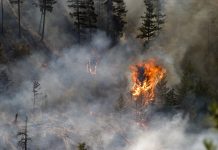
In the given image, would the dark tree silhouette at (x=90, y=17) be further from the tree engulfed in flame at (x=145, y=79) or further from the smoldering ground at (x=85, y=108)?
the tree engulfed in flame at (x=145, y=79)

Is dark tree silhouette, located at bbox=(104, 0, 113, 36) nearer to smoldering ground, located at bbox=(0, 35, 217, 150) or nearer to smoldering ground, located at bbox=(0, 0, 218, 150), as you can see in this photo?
smoldering ground, located at bbox=(0, 0, 218, 150)

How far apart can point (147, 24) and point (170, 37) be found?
1530cm

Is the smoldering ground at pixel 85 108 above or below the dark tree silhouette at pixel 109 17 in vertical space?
below

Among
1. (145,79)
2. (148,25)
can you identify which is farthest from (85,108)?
(148,25)

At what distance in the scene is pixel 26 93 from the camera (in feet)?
192

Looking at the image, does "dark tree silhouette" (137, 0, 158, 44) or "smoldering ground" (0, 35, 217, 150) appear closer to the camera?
"smoldering ground" (0, 35, 217, 150)

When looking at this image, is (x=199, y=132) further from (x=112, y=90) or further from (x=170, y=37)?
(x=170, y=37)

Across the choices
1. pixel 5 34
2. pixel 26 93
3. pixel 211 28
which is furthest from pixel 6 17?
pixel 211 28

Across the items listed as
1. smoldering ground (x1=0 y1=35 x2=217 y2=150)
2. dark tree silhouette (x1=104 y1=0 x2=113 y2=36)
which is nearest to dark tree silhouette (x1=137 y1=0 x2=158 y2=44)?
dark tree silhouette (x1=104 y1=0 x2=113 y2=36)

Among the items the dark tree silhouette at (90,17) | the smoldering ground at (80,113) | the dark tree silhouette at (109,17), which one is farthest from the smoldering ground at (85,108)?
the dark tree silhouette at (90,17)

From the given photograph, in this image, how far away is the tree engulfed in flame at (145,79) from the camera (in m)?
66.4

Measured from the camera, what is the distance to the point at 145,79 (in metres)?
69.4

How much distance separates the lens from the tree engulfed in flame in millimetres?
66438

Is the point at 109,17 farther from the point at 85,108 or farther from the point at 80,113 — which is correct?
the point at 80,113
